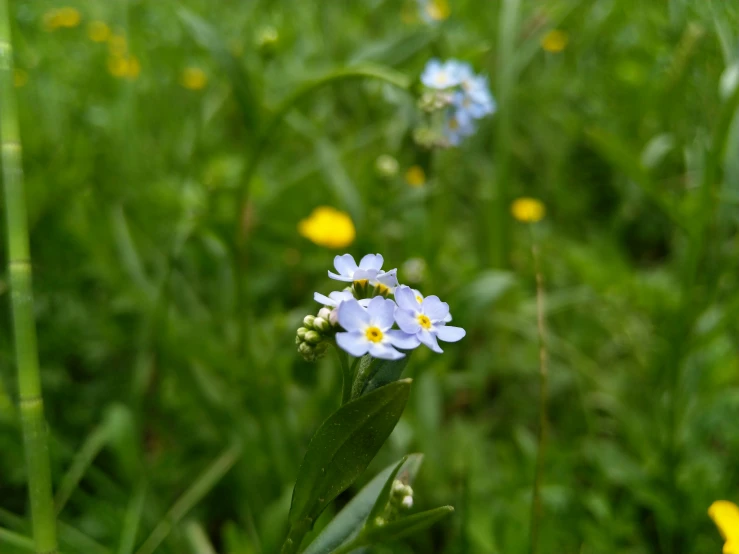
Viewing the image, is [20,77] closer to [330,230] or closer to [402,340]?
[330,230]

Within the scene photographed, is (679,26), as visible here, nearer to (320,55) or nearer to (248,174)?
(248,174)

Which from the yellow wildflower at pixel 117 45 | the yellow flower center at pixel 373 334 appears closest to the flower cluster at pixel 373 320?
the yellow flower center at pixel 373 334

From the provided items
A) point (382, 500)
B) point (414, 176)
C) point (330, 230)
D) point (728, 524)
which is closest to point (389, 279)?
point (382, 500)

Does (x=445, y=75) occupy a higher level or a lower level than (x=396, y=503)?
higher

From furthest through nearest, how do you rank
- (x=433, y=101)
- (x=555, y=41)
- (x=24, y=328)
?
(x=555, y=41), (x=433, y=101), (x=24, y=328)

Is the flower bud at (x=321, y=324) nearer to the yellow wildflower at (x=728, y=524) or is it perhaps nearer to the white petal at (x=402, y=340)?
the white petal at (x=402, y=340)

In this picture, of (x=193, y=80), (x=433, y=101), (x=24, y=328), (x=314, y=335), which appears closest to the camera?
(x=314, y=335)

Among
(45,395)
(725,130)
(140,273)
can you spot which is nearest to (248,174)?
(140,273)
